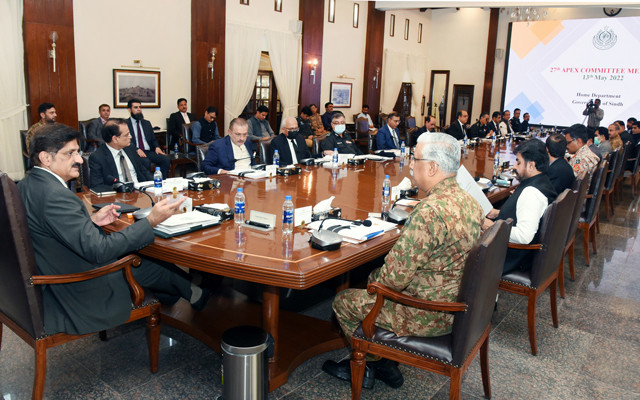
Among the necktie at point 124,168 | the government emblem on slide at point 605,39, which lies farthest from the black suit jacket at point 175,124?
the government emblem on slide at point 605,39

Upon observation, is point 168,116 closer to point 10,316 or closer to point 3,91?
point 3,91

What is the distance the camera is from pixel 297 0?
10641 millimetres

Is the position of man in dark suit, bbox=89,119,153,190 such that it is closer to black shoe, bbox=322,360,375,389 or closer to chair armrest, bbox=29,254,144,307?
chair armrest, bbox=29,254,144,307

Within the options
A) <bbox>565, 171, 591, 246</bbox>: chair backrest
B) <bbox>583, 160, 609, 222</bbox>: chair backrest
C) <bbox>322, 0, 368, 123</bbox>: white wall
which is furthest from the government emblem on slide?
<bbox>565, 171, 591, 246</bbox>: chair backrest

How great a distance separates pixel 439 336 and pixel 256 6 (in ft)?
29.1

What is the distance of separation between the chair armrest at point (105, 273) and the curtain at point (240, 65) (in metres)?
7.46

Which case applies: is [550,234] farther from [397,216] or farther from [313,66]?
[313,66]

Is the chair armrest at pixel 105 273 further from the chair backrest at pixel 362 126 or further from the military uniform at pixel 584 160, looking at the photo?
the chair backrest at pixel 362 126

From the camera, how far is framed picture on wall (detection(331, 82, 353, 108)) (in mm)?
12148

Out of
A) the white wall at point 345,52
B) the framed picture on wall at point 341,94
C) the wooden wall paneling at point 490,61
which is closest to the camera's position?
the white wall at point 345,52

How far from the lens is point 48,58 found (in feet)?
22.6

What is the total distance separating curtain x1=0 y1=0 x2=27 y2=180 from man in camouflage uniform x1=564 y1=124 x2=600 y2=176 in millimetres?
6836

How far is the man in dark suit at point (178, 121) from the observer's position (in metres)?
8.30

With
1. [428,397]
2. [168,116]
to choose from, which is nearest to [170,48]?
[168,116]
